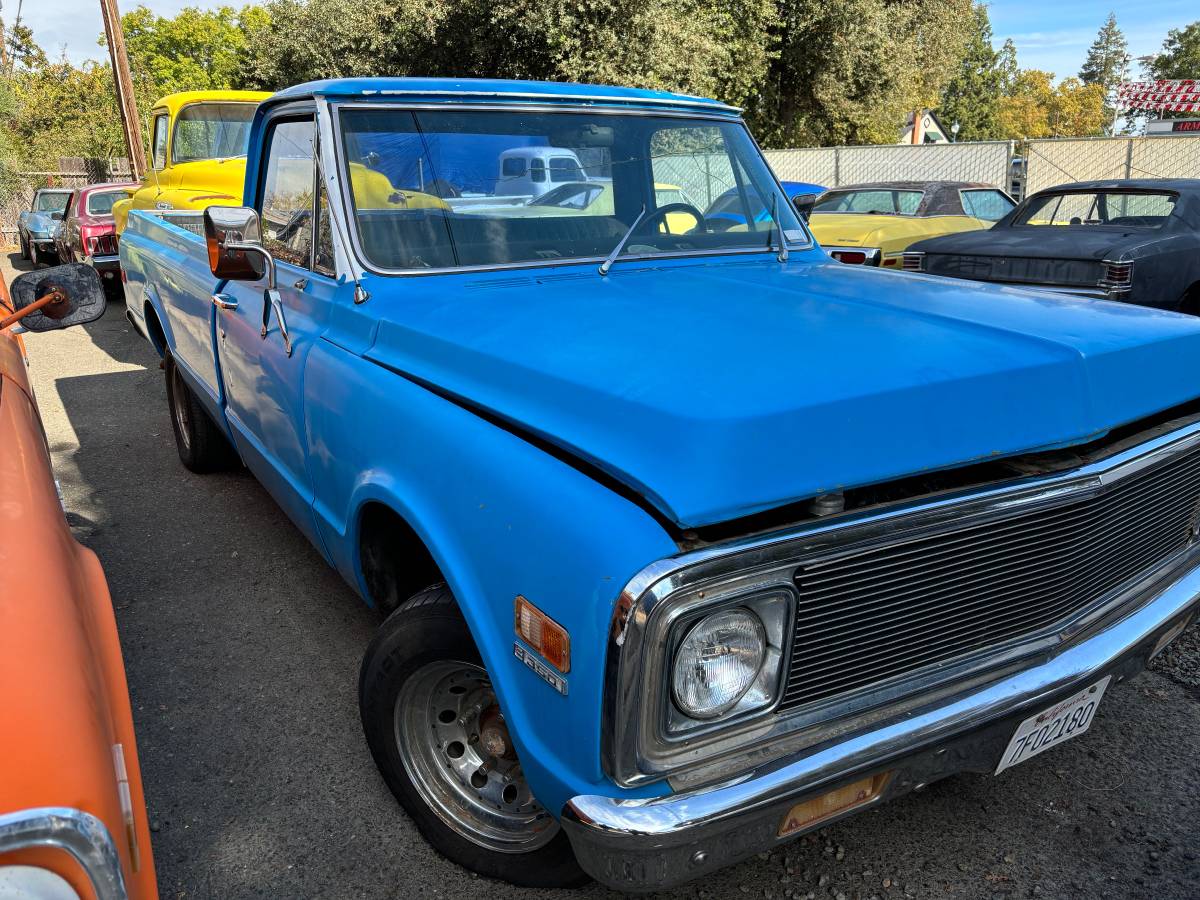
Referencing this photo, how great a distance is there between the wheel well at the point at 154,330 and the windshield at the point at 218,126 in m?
3.13

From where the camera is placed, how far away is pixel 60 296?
7.71 feet

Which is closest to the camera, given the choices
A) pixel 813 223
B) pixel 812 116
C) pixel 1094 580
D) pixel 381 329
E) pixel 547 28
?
pixel 1094 580

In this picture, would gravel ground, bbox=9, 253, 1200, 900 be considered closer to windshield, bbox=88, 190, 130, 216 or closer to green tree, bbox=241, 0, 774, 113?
windshield, bbox=88, 190, 130, 216

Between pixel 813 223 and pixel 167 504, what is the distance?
7.72 m

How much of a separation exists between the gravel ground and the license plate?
440 mm

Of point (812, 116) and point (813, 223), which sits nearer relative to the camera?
point (813, 223)

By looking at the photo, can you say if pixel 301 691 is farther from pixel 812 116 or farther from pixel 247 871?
pixel 812 116

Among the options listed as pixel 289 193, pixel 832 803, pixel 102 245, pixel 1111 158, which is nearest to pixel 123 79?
pixel 102 245

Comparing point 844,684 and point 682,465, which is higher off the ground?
point 682,465

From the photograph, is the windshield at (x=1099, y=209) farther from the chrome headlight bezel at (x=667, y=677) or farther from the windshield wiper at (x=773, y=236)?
the chrome headlight bezel at (x=667, y=677)

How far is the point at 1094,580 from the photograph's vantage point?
2047 mm

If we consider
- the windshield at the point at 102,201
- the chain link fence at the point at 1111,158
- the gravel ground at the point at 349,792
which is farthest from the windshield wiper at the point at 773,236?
the chain link fence at the point at 1111,158

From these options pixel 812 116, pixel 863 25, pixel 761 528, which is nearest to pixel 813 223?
pixel 761 528

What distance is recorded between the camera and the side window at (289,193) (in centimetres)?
292
